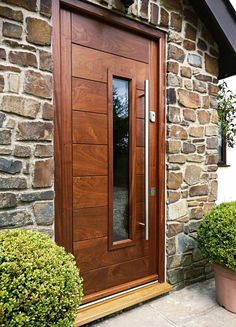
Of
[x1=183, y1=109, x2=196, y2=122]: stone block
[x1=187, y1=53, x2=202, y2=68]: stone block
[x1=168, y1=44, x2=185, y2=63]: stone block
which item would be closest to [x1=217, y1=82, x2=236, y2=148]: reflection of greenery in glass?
[x1=187, y1=53, x2=202, y2=68]: stone block

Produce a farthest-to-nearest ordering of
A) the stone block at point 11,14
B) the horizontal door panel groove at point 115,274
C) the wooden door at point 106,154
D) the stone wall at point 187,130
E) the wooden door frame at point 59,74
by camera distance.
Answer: the stone wall at point 187,130, the horizontal door panel groove at point 115,274, the wooden door at point 106,154, the wooden door frame at point 59,74, the stone block at point 11,14

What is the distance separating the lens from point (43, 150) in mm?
1892

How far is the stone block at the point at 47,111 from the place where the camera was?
1.89 metres

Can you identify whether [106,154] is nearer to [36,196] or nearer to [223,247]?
[36,196]

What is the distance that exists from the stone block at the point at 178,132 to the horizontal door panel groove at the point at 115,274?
119cm

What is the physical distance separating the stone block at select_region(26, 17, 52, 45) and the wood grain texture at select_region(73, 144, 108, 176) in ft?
2.51

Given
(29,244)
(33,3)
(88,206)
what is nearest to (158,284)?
(88,206)

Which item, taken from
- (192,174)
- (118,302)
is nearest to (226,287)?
(118,302)

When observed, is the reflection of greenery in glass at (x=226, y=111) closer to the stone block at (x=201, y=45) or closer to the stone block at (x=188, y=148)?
the stone block at (x=201, y=45)

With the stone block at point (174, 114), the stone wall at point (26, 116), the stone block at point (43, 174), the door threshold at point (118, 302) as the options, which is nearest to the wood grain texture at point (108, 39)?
the stone wall at point (26, 116)

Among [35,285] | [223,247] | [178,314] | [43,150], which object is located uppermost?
[43,150]

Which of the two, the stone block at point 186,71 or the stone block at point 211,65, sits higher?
the stone block at point 211,65

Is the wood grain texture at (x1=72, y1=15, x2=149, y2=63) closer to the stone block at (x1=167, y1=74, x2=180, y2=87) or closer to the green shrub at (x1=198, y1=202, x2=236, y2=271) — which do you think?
the stone block at (x1=167, y1=74, x2=180, y2=87)

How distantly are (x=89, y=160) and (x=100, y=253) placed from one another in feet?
2.57
